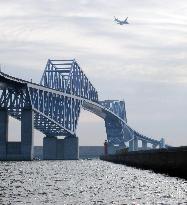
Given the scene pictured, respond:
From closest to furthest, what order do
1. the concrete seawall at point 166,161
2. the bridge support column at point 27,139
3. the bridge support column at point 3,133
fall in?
the concrete seawall at point 166,161
the bridge support column at point 3,133
the bridge support column at point 27,139

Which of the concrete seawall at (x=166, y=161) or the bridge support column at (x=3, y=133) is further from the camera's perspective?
the bridge support column at (x=3, y=133)

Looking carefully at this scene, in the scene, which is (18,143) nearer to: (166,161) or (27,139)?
(27,139)

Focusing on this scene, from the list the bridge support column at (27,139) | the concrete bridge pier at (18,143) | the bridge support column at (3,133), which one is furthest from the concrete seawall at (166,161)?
the bridge support column at (3,133)

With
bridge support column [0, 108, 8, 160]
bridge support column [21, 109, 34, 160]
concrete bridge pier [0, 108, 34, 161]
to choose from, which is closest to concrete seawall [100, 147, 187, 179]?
bridge support column [21, 109, 34, 160]

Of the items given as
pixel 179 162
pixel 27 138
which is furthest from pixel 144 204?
pixel 27 138

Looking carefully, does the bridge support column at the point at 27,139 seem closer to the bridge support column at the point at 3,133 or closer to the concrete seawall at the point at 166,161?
the bridge support column at the point at 3,133

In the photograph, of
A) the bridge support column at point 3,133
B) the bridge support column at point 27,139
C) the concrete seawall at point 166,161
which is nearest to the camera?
the concrete seawall at point 166,161

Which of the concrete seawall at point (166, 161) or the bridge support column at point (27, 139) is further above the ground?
the bridge support column at point (27, 139)

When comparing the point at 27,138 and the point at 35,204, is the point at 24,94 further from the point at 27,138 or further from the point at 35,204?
the point at 35,204

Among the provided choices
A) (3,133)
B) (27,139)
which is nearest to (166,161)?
(27,139)
